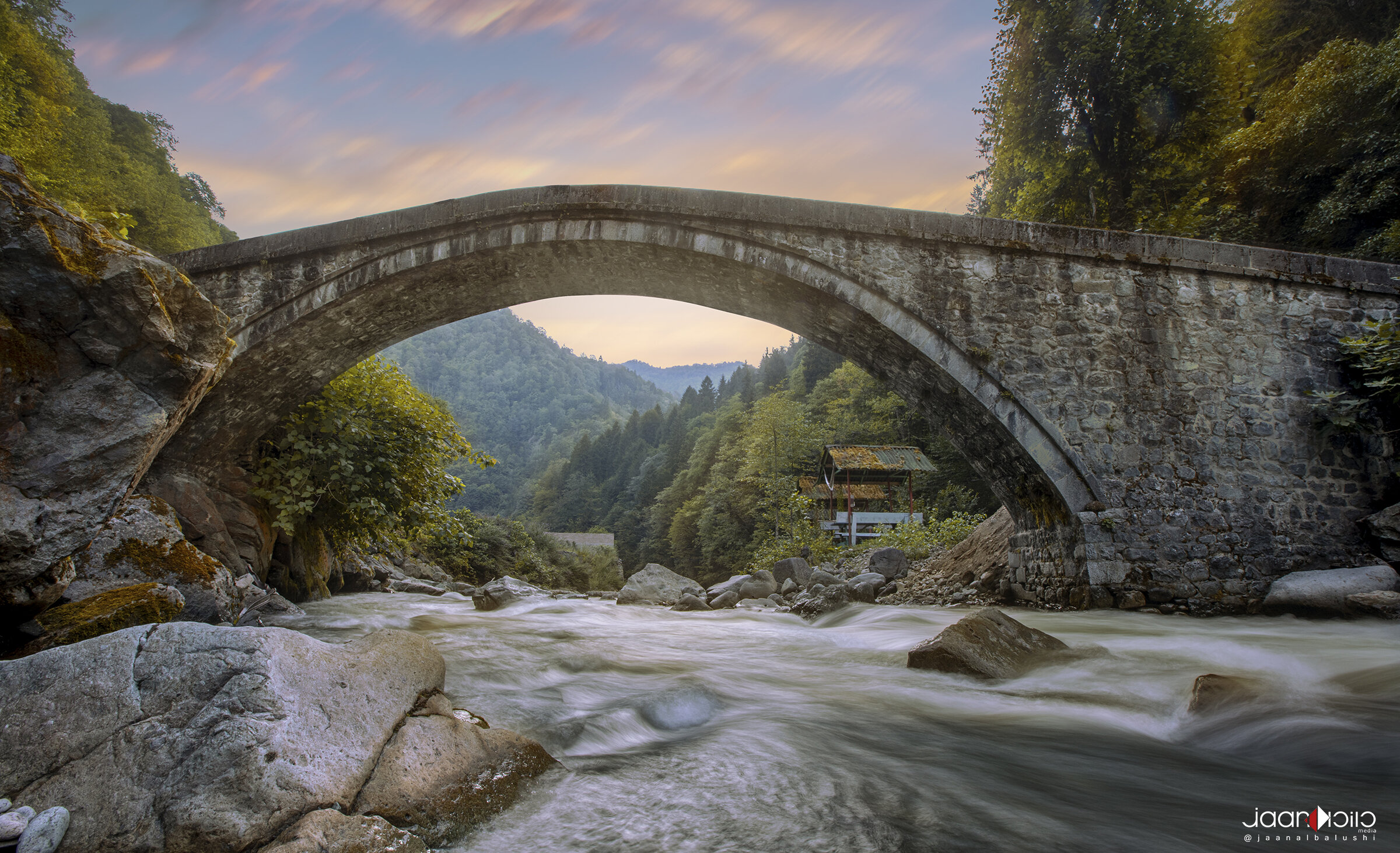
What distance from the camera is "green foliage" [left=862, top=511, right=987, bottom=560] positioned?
1169cm

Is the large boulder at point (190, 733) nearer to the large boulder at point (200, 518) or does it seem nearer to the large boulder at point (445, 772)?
the large boulder at point (445, 772)

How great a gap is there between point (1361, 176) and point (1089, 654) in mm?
11728

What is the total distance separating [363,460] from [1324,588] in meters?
10.5

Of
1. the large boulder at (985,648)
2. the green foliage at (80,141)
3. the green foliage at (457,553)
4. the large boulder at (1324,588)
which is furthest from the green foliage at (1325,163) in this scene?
the green foliage at (80,141)

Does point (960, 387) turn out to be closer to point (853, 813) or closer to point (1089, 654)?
point (1089, 654)

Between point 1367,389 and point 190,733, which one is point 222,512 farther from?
point 1367,389

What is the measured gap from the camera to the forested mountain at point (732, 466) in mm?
26844

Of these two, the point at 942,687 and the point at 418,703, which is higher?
the point at 418,703

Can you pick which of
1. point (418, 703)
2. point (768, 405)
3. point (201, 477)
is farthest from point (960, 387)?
point (768, 405)

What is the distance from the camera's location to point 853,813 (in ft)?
7.37

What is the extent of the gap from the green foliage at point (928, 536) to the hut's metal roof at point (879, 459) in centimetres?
697

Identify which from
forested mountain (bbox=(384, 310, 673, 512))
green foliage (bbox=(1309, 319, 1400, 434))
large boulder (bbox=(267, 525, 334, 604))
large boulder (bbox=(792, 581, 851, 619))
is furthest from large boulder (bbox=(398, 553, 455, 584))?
forested mountain (bbox=(384, 310, 673, 512))

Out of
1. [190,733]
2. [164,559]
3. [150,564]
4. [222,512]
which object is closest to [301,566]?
[222,512]

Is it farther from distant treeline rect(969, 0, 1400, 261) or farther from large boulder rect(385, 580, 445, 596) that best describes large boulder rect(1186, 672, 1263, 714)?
large boulder rect(385, 580, 445, 596)
